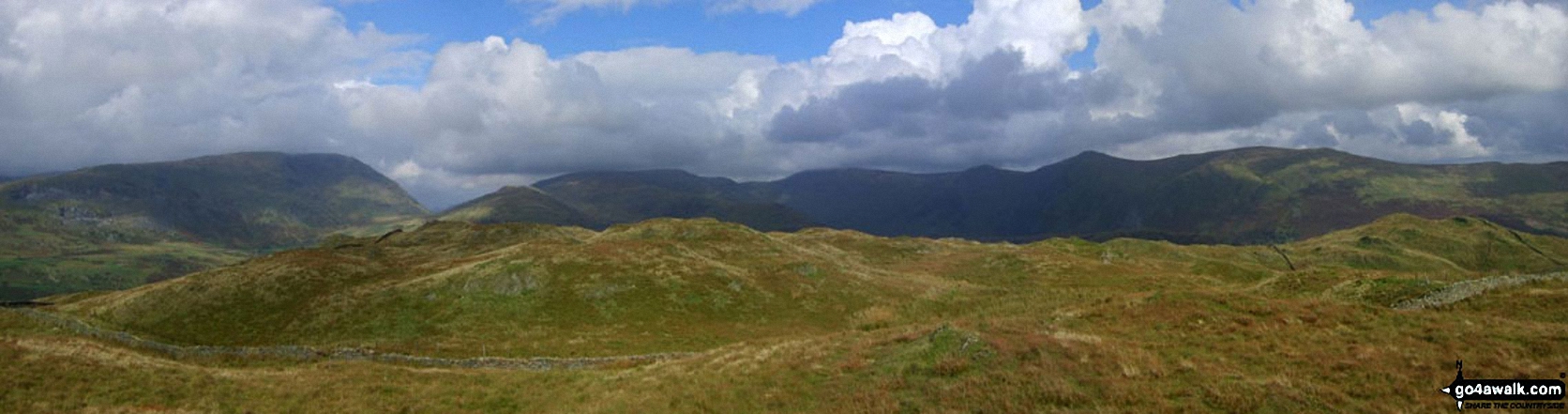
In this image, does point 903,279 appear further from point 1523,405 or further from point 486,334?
point 1523,405

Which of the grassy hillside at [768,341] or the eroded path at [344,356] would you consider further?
the eroded path at [344,356]

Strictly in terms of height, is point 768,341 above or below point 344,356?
above

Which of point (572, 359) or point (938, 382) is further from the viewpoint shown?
point (572, 359)

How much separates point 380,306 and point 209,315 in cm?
1750

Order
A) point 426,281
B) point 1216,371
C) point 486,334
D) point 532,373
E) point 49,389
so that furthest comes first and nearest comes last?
point 426,281 < point 486,334 < point 532,373 < point 49,389 < point 1216,371

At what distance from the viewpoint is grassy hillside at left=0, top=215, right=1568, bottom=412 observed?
24641mm

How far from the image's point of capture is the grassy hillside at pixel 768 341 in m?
24.6

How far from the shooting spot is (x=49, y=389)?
33.1m

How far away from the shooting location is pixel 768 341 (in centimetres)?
5125

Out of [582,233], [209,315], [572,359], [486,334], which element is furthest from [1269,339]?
[582,233]

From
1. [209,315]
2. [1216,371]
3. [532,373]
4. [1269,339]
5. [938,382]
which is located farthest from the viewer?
[209,315]

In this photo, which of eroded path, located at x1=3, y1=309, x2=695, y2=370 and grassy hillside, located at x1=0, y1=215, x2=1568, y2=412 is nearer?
grassy hillside, located at x1=0, y1=215, x2=1568, y2=412

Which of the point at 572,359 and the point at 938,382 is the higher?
the point at 938,382

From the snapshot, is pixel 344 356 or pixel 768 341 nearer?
pixel 768 341
